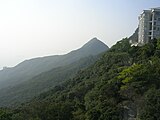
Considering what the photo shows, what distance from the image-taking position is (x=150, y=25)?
54594 mm

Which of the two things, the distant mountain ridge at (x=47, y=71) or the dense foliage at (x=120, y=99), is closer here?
the dense foliage at (x=120, y=99)

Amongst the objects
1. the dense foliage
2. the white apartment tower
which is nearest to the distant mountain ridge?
the white apartment tower

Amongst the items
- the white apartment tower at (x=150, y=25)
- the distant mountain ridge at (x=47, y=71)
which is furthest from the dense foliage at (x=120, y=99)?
the distant mountain ridge at (x=47, y=71)

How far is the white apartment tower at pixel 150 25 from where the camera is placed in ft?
177

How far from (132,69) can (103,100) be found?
12.5ft

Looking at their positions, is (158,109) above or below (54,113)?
above

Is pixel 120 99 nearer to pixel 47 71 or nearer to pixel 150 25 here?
pixel 150 25

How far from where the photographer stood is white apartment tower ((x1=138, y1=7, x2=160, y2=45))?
53.8 meters

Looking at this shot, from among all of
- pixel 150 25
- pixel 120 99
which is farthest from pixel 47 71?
pixel 120 99

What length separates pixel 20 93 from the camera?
309ft

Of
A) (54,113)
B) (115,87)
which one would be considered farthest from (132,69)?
(54,113)

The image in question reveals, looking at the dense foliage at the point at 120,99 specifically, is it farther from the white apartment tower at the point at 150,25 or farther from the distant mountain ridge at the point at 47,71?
the distant mountain ridge at the point at 47,71

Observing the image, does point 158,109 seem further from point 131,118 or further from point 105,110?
point 105,110

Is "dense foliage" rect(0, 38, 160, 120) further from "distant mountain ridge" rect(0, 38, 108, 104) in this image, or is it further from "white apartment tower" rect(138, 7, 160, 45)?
"distant mountain ridge" rect(0, 38, 108, 104)
